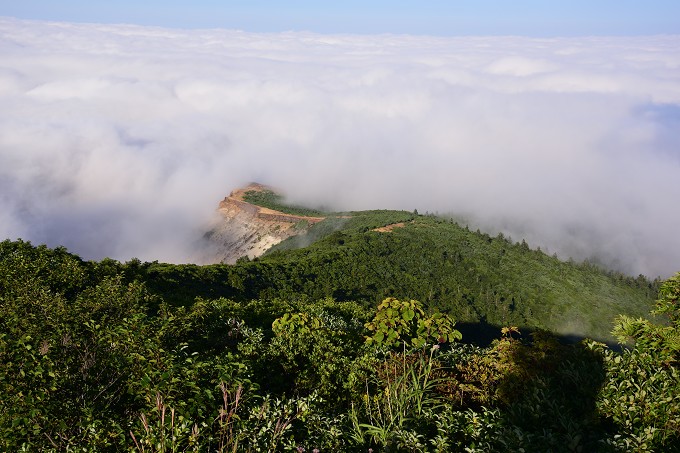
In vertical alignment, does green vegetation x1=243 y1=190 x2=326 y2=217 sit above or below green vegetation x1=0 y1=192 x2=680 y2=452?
below

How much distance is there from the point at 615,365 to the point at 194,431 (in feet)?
33.2

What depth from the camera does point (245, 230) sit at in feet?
431

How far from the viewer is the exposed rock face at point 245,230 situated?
120750 mm

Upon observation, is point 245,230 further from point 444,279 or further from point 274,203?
point 444,279

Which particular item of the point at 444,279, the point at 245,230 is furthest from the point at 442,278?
the point at 245,230

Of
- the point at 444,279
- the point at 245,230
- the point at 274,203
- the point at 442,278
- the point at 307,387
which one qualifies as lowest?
the point at 245,230

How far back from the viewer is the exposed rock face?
121m

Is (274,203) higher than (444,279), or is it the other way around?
(444,279)

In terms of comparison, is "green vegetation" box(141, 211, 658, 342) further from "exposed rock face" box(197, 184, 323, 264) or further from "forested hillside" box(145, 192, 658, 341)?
"exposed rock face" box(197, 184, 323, 264)

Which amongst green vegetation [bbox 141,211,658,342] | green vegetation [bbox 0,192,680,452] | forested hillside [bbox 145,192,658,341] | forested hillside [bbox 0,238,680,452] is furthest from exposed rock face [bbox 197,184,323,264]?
forested hillside [bbox 0,238,680,452]

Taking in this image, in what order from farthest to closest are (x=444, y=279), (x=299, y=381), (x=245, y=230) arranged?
(x=245, y=230) < (x=444, y=279) < (x=299, y=381)

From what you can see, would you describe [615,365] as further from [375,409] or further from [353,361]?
[353,361]

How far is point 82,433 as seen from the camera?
7887mm

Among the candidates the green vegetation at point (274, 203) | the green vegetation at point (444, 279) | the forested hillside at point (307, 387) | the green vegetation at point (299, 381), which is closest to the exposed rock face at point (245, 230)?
the green vegetation at point (274, 203)
